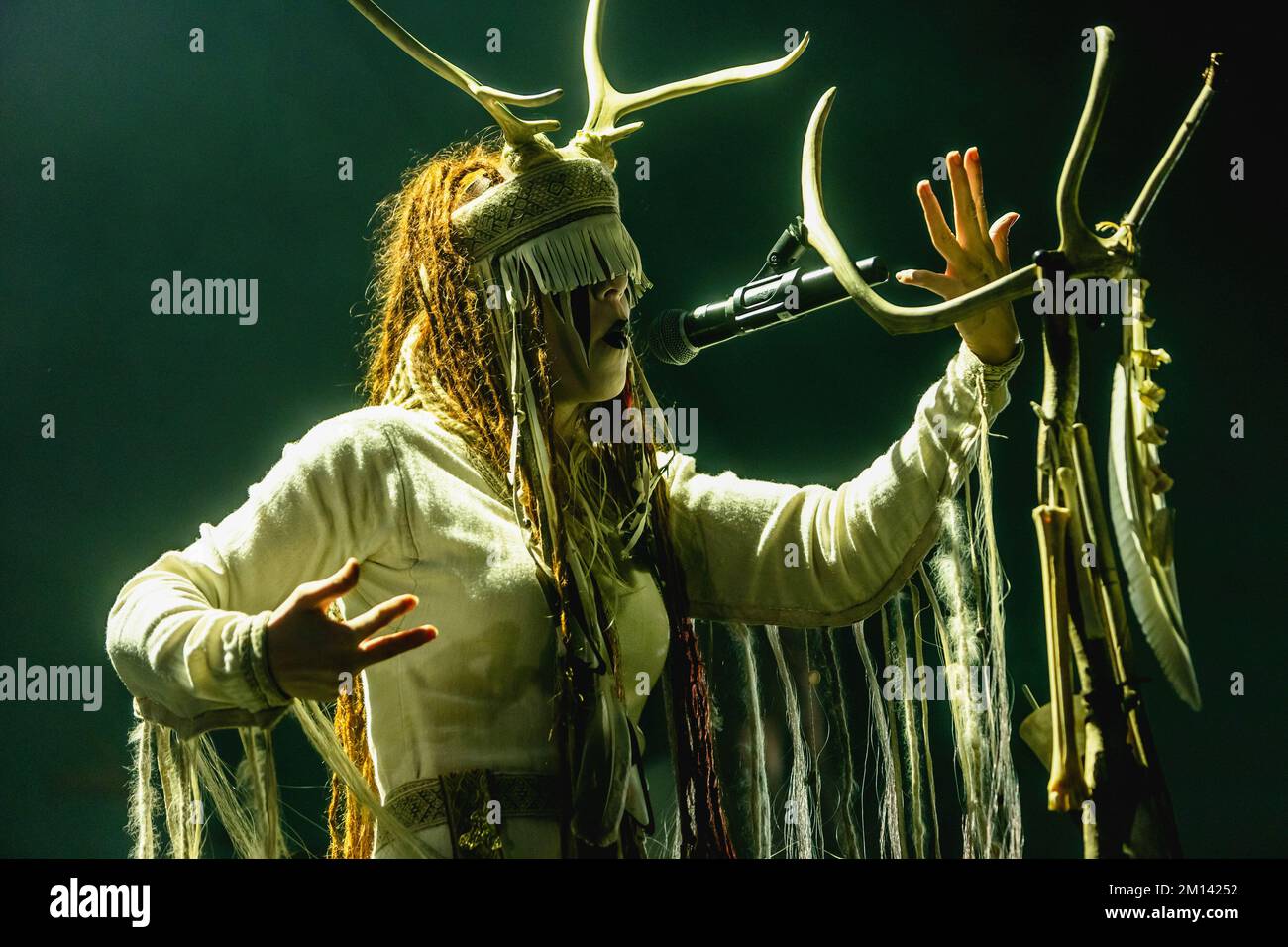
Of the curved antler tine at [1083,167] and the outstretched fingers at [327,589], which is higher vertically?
the curved antler tine at [1083,167]

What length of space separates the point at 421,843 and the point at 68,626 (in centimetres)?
56

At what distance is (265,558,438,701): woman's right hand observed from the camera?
105 centimetres

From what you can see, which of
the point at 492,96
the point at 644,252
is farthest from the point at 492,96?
the point at 644,252

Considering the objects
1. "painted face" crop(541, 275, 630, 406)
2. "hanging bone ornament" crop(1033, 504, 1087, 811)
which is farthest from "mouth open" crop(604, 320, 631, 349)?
"hanging bone ornament" crop(1033, 504, 1087, 811)

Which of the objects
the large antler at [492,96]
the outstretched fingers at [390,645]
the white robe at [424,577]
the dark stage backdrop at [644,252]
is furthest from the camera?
the dark stage backdrop at [644,252]

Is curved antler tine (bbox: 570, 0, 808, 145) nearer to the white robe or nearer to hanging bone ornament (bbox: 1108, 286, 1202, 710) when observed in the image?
the white robe

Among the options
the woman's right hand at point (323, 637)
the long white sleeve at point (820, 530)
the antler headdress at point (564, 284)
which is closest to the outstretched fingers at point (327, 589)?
the woman's right hand at point (323, 637)

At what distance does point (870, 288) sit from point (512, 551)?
414 millimetres

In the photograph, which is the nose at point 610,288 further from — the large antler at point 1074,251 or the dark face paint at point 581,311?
the large antler at point 1074,251

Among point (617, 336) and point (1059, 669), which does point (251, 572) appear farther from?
point (1059, 669)

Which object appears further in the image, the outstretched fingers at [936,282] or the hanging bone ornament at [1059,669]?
the outstretched fingers at [936,282]

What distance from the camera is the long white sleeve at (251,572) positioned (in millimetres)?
1080

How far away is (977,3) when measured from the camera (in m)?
1.60
